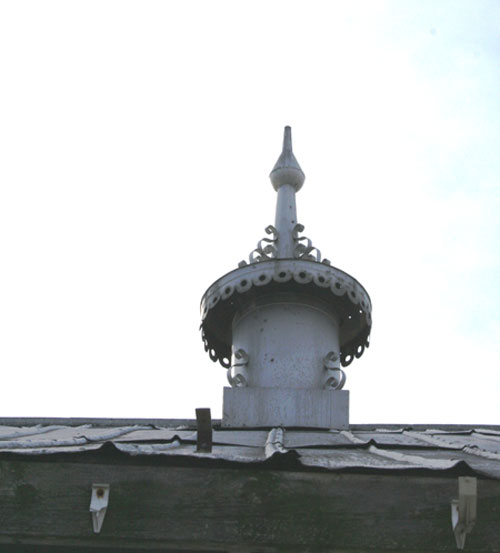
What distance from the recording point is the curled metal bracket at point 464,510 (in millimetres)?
3062

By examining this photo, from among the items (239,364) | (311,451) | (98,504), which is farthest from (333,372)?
(98,504)

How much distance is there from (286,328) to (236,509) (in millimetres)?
5292

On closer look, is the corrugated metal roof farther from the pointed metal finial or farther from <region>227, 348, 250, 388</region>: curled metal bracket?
the pointed metal finial

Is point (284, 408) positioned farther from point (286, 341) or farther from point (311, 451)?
point (311, 451)

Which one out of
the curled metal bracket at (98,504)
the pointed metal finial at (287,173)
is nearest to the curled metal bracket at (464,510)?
the curled metal bracket at (98,504)

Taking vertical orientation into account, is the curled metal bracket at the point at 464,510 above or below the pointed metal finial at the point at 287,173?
below

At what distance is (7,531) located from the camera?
3.18 meters

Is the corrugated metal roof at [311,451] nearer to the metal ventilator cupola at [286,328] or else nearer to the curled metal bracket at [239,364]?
the metal ventilator cupola at [286,328]

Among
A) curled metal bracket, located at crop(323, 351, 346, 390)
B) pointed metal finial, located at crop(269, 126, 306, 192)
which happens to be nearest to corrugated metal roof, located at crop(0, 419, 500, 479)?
curled metal bracket, located at crop(323, 351, 346, 390)

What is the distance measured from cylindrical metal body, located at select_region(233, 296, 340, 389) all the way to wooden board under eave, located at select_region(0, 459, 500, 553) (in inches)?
187

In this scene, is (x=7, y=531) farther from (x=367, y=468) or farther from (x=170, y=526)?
(x=367, y=468)

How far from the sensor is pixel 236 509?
3.20 metres

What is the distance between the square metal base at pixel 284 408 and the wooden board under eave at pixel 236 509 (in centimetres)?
419

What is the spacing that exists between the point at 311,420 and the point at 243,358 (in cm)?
138
